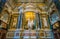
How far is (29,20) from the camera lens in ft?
→ 31.4

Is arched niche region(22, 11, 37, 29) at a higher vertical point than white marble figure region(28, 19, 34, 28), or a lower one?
higher

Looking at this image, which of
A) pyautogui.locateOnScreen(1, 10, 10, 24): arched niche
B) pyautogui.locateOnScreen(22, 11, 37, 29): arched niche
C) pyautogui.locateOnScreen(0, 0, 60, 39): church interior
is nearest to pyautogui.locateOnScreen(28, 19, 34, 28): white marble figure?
pyautogui.locateOnScreen(0, 0, 60, 39): church interior

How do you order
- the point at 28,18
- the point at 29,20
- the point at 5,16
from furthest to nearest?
1. the point at 28,18
2. the point at 29,20
3. the point at 5,16

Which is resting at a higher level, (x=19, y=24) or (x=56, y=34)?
(x=19, y=24)

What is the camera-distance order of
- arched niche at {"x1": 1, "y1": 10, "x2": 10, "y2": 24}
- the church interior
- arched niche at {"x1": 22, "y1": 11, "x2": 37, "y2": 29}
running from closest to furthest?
1. the church interior
2. arched niche at {"x1": 1, "y1": 10, "x2": 10, "y2": 24}
3. arched niche at {"x1": 22, "y1": 11, "x2": 37, "y2": 29}

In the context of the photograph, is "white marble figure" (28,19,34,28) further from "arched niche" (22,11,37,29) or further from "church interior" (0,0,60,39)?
"arched niche" (22,11,37,29)

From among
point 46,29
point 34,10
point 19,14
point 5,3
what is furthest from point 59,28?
point 5,3

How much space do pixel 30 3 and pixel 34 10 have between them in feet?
4.08

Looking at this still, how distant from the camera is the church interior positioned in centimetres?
838

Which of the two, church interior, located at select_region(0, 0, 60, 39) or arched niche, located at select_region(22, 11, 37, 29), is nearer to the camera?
church interior, located at select_region(0, 0, 60, 39)

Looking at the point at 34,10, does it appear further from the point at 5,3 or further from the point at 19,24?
the point at 5,3

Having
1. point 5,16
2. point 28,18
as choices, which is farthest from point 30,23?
point 5,16

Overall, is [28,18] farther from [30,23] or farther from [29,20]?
[30,23]

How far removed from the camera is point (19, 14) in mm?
10156
